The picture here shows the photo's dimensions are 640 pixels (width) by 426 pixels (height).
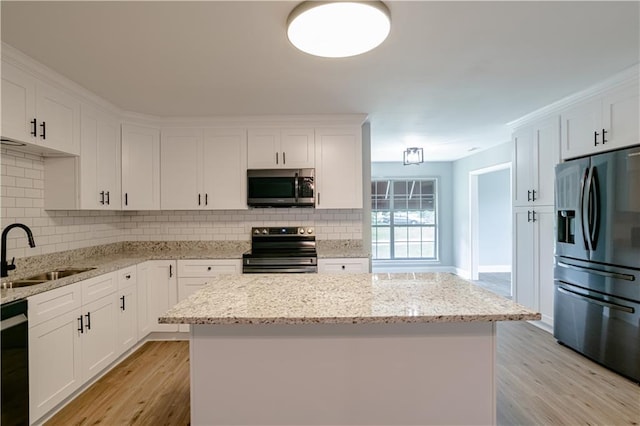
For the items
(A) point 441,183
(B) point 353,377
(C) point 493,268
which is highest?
(A) point 441,183

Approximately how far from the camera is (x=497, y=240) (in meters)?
7.17

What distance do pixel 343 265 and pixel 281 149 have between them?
1506mm

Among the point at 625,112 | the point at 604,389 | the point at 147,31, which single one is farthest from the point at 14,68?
the point at 604,389

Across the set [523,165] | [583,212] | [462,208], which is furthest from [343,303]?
[462,208]

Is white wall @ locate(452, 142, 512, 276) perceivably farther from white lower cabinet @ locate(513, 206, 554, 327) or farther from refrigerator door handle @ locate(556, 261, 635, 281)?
refrigerator door handle @ locate(556, 261, 635, 281)

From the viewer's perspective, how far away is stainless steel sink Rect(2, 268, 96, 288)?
2256 millimetres

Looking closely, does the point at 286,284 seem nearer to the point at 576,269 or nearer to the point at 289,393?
the point at 289,393

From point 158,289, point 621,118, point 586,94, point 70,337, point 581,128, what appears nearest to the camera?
point 70,337

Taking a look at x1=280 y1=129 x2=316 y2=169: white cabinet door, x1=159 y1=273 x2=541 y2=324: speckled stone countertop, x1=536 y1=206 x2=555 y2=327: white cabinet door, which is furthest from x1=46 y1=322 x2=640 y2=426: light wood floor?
x1=280 y1=129 x2=316 y2=169: white cabinet door

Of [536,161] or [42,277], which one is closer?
[42,277]

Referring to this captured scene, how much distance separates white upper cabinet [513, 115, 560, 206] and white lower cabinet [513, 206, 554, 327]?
0.49 feet

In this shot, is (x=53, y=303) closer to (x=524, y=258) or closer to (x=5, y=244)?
(x=5, y=244)

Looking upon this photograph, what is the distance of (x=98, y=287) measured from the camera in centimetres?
262

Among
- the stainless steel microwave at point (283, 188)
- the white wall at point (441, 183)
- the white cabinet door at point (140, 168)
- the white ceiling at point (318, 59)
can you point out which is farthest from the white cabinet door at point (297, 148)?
the white wall at point (441, 183)
